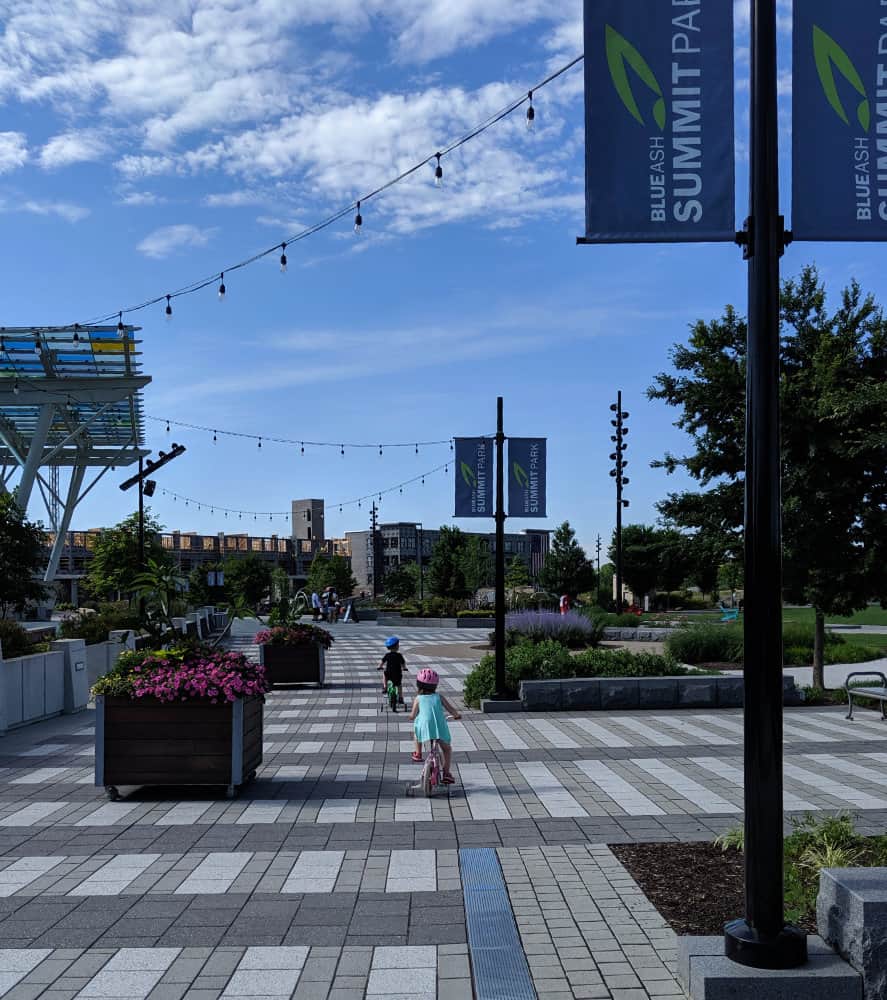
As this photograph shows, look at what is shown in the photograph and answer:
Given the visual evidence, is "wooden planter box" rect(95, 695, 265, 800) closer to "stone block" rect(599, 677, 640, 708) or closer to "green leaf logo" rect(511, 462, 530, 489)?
"stone block" rect(599, 677, 640, 708)

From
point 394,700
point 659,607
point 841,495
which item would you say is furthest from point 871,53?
Answer: point 659,607

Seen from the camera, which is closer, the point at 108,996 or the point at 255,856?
the point at 108,996

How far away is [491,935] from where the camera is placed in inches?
206

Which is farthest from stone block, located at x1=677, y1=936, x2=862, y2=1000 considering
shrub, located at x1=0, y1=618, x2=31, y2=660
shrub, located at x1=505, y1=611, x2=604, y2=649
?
shrub, located at x1=505, y1=611, x2=604, y2=649

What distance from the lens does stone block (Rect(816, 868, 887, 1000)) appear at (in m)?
4.16

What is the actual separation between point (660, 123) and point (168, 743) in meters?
6.72

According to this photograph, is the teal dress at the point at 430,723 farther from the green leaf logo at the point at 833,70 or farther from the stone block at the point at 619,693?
the stone block at the point at 619,693

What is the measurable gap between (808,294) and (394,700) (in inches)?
369

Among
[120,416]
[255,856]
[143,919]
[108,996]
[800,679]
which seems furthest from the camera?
[120,416]

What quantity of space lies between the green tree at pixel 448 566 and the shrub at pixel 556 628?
47959 mm

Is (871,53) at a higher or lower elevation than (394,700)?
higher

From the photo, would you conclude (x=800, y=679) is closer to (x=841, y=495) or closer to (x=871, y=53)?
(x=841, y=495)

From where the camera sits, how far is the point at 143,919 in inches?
220

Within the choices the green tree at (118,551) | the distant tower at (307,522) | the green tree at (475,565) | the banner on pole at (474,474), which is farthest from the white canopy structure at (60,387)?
the distant tower at (307,522)
